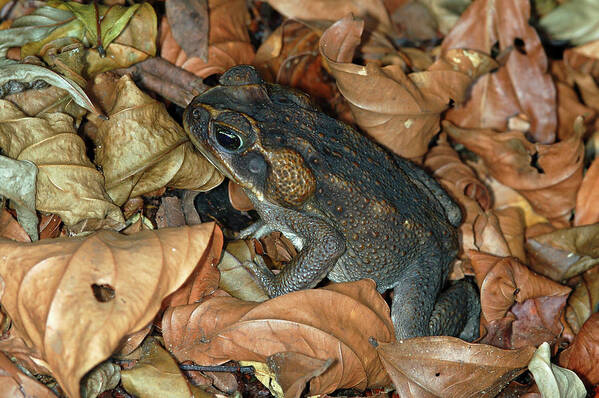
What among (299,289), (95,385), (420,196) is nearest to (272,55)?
(420,196)

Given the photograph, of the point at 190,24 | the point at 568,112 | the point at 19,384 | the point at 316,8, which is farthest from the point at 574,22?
the point at 19,384

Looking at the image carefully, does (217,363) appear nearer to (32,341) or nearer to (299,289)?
(299,289)

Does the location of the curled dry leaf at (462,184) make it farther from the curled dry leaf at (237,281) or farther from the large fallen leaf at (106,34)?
the large fallen leaf at (106,34)

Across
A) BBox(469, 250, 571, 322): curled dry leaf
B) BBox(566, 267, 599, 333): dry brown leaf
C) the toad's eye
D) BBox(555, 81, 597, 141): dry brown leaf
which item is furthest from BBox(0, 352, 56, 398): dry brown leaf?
BBox(555, 81, 597, 141): dry brown leaf

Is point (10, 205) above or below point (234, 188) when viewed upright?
above

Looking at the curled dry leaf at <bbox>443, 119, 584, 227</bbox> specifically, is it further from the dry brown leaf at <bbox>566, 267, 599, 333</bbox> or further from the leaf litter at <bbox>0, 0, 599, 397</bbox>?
the dry brown leaf at <bbox>566, 267, 599, 333</bbox>

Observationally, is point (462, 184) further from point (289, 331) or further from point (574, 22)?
point (574, 22)
